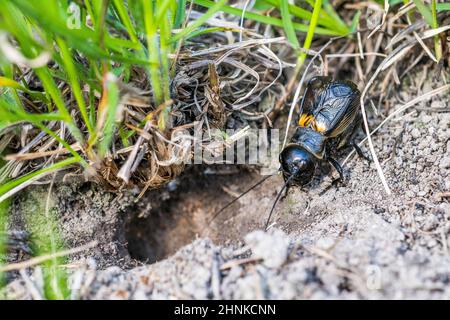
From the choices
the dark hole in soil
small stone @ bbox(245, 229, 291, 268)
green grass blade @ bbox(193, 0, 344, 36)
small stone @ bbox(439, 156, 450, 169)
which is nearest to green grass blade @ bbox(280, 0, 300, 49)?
green grass blade @ bbox(193, 0, 344, 36)

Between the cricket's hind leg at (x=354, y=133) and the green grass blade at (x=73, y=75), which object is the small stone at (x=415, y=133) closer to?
the cricket's hind leg at (x=354, y=133)

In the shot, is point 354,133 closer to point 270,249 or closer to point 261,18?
point 261,18

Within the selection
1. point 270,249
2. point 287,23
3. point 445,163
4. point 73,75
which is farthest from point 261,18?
point 270,249

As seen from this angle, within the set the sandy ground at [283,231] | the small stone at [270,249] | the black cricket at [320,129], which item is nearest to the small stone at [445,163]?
the sandy ground at [283,231]

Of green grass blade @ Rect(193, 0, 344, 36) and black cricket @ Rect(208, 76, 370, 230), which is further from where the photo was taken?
black cricket @ Rect(208, 76, 370, 230)

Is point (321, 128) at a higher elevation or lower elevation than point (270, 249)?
higher

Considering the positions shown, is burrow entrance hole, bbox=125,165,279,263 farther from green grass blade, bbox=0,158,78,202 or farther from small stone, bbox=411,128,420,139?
small stone, bbox=411,128,420,139

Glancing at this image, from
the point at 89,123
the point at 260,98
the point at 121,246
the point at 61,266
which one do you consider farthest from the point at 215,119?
the point at 61,266
